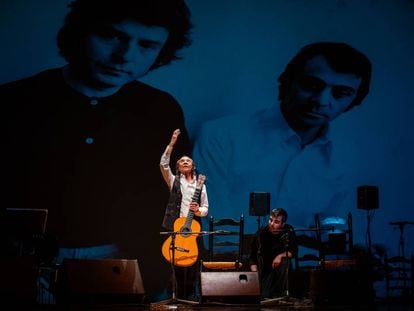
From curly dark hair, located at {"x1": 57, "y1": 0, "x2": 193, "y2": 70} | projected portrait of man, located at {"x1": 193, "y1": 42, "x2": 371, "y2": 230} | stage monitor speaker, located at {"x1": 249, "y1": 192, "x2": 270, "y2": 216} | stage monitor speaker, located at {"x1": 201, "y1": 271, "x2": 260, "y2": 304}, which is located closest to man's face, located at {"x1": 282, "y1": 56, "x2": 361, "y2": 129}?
projected portrait of man, located at {"x1": 193, "y1": 42, "x2": 371, "y2": 230}

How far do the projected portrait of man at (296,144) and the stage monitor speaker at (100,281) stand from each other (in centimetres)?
170

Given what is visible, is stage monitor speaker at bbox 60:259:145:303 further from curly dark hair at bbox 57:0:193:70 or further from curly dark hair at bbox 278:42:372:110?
curly dark hair at bbox 278:42:372:110

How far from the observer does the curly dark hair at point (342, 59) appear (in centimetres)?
757

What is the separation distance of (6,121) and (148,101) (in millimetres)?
1643

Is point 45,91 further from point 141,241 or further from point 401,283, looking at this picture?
point 401,283

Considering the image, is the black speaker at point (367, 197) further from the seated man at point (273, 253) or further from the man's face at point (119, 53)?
the man's face at point (119, 53)

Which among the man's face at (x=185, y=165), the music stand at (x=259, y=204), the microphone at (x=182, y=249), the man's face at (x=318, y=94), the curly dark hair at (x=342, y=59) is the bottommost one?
the microphone at (x=182, y=249)

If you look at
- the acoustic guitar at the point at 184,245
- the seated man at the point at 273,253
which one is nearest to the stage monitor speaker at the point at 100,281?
the acoustic guitar at the point at 184,245

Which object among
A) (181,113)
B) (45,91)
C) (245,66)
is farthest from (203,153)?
(45,91)

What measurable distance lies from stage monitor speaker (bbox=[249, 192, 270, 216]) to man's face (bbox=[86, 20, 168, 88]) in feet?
6.65

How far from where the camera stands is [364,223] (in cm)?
739

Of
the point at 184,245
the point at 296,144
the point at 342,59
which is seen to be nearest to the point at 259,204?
the point at 184,245

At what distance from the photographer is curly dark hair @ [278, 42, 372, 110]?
24.8 feet

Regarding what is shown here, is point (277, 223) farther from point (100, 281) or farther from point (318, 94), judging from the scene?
point (318, 94)
